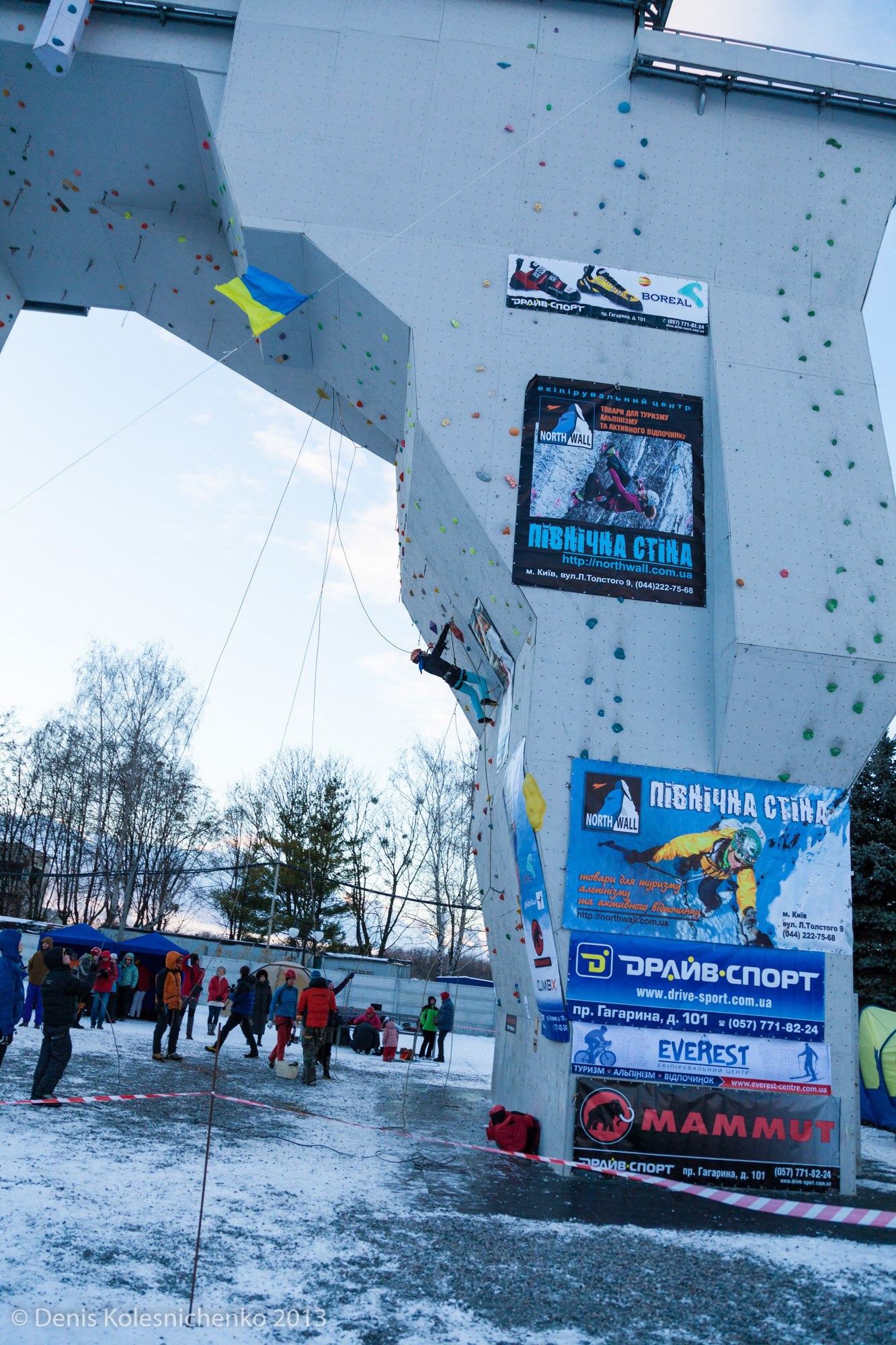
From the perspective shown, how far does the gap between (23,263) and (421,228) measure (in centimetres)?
614

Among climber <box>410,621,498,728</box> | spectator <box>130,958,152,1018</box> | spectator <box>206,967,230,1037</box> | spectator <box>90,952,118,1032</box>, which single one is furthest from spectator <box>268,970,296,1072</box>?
spectator <box>130,958,152,1018</box>

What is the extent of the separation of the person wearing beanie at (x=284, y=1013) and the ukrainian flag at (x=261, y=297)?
26.4ft

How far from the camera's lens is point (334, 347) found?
471 inches

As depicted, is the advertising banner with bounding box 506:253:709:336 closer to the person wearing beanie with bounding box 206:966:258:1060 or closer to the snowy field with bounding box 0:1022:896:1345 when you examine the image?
the snowy field with bounding box 0:1022:896:1345

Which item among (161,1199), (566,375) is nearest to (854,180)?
(566,375)

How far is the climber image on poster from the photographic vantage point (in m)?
9.66

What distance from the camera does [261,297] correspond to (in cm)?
1061

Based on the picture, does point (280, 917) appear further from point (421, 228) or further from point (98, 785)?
point (421, 228)

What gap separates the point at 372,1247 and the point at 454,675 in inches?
264

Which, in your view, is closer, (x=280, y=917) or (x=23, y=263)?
(x=23, y=263)

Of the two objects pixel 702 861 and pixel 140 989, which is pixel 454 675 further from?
pixel 140 989

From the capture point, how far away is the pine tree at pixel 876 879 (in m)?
17.1

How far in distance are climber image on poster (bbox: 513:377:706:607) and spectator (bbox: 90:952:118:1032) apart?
8954 mm

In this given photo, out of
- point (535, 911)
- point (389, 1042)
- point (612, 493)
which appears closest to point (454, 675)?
point (612, 493)
